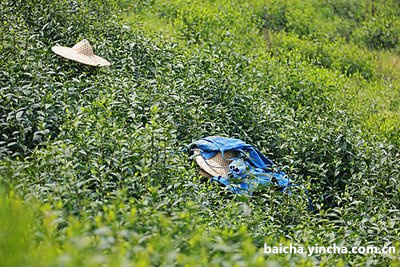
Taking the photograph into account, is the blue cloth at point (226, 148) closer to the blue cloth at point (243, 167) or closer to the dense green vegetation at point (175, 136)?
the blue cloth at point (243, 167)

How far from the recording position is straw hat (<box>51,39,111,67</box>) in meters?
6.65

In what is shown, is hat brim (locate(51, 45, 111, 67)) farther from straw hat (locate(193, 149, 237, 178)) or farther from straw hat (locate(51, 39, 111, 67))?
straw hat (locate(193, 149, 237, 178))

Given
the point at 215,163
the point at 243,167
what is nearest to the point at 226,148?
the point at 215,163

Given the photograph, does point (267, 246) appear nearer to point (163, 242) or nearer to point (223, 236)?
point (223, 236)

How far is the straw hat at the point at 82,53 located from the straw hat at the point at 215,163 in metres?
1.84

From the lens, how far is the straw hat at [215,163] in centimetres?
569

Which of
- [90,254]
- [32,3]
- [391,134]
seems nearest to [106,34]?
[32,3]

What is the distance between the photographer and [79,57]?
6.69 metres

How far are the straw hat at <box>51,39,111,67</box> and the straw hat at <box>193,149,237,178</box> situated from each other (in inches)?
72.6

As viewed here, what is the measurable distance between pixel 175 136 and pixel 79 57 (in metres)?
2.09

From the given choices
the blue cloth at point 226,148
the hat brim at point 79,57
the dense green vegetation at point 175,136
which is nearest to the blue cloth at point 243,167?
the blue cloth at point 226,148

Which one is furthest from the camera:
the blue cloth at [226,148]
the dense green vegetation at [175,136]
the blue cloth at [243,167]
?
the blue cloth at [226,148]

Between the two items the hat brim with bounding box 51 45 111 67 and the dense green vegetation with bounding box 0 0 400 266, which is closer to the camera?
the dense green vegetation with bounding box 0 0 400 266

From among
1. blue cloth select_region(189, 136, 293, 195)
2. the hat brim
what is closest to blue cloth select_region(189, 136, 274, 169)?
blue cloth select_region(189, 136, 293, 195)
